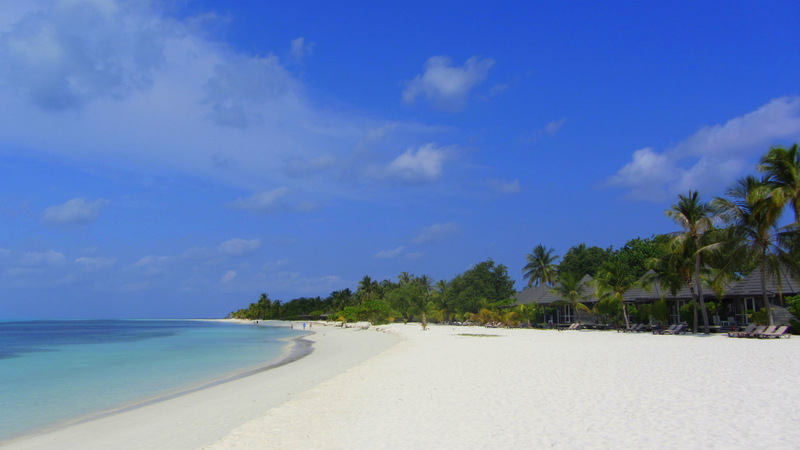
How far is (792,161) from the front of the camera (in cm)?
2022

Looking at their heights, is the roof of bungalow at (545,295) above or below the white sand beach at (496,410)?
above

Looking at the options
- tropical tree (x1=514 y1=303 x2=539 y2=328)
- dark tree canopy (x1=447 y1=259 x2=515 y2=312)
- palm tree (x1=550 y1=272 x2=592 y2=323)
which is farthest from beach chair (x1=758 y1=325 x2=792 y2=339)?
dark tree canopy (x1=447 y1=259 x2=515 y2=312)

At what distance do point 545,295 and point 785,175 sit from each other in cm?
1904

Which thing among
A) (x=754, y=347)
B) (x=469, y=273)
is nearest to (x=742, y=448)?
(x=754, y=347)

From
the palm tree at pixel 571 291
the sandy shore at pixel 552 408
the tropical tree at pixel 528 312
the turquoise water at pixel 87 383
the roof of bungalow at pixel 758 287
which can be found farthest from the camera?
the tropical tree at pixel 528 312

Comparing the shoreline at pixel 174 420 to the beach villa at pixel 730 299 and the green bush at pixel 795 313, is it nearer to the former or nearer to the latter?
the green bush at pixel 795 313

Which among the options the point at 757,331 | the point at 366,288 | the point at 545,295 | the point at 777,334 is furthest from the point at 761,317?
the point at 366,288

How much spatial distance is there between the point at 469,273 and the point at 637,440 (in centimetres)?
4750

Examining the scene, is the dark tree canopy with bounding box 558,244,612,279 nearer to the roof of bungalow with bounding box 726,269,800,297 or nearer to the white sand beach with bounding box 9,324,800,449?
the roof of bungalow with bounding box 726,269,800,297

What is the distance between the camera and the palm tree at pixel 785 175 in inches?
790

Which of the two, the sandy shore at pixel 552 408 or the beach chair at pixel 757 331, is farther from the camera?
the beach chair at pixel 757 331

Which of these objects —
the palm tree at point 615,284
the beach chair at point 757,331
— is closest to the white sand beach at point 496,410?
the beach chair at point 757,331

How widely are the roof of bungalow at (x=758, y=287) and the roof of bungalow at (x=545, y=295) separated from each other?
27.8ft

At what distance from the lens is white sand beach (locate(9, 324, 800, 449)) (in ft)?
19.6
